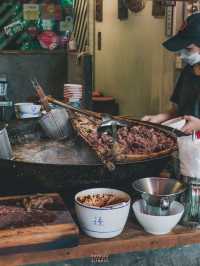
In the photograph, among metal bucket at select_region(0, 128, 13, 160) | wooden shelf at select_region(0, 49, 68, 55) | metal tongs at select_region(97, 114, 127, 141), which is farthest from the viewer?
wooden shelf at select_region(0, 49, 68, 55)

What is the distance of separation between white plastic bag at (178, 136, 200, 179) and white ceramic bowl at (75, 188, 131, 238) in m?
0.29

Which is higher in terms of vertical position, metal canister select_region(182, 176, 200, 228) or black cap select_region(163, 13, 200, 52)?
black cap select_region(163, 13, 200, 52)

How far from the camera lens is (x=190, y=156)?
182cm

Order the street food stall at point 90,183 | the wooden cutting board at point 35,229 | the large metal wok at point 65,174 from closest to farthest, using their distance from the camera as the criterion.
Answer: the wooden cutting board at point 35,229, the street food stall at point 90,183, the large metal wok at point 65,174

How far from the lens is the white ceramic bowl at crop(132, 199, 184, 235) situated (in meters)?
1.74

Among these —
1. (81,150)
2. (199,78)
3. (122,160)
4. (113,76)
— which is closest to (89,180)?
(122,160)

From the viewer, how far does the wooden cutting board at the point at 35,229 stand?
1573mm

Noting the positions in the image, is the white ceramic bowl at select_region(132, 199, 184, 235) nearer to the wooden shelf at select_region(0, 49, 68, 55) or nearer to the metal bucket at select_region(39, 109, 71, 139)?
the metal bucket at select_region(39, 109, 71, 139)

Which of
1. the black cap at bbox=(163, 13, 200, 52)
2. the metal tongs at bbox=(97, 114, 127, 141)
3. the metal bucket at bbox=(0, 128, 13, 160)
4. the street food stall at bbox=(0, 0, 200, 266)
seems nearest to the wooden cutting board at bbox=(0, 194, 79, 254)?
the street food stall at bbox=(0, 0, 200, 266)

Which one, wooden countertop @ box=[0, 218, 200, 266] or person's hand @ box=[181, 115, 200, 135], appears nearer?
wooden countertop @ box=[0, 218, 200, 266]

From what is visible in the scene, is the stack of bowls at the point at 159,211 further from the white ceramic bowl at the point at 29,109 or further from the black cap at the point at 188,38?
the white ceramic bowl at the point at 29,109

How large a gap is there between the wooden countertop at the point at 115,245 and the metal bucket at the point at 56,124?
1263 mm

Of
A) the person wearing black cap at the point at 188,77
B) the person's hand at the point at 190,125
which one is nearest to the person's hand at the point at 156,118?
the person wearing black cap at the point at 188,77

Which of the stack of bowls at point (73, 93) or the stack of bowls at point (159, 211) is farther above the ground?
the stack of bowls at point (73, 93)
